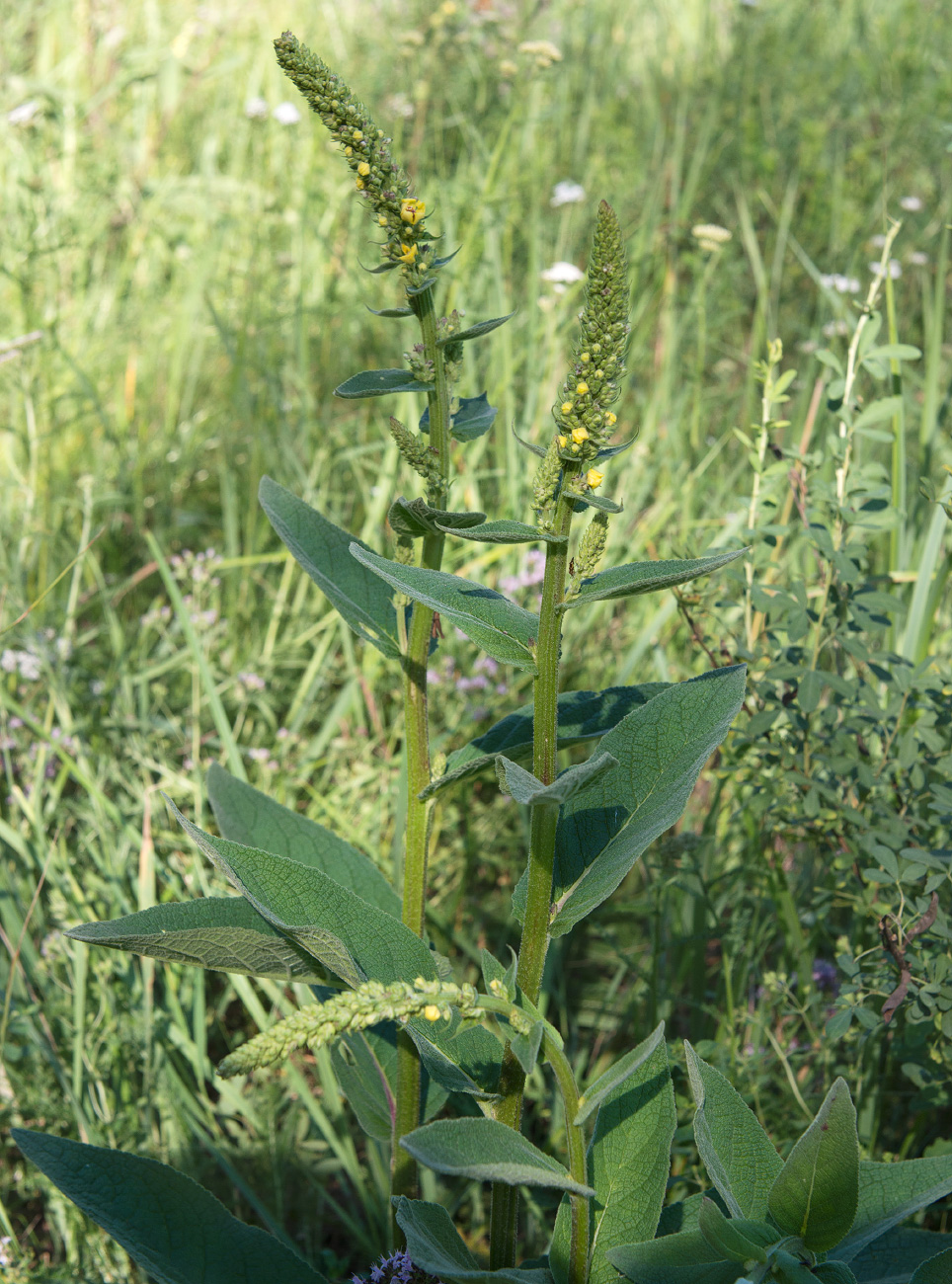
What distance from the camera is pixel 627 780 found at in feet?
3.48

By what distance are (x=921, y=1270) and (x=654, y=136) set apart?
11.7 feet

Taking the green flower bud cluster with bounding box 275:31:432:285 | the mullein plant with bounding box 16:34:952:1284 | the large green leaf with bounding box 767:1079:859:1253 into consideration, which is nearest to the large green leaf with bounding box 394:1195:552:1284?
the mullein plant with bounding box 16:34:952:1284

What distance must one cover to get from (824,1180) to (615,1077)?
0.61 ft

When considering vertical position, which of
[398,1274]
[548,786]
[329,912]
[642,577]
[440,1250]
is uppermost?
[642,577]

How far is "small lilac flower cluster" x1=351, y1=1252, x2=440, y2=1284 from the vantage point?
3.70 feet

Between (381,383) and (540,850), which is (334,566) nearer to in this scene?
(381,383)

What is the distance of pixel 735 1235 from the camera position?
0.89 meters

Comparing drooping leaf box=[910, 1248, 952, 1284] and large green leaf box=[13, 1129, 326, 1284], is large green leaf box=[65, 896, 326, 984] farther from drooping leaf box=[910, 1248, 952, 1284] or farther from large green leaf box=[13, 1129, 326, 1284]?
drooping leaf box=[910, 1248, 952, 1284]

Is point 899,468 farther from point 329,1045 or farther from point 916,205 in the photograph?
point 916,205

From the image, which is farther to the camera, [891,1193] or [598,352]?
[891,1193]

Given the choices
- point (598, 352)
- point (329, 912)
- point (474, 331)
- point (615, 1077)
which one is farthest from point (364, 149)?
point (615, 1077)

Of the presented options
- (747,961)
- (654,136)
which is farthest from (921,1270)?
(654,136)

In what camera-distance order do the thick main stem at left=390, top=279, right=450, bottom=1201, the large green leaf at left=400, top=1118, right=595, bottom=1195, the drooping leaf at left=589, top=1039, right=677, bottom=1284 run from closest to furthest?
the large green leaf at left=400, top=1118, right=595, bottom=1195 → the drooping leaf at left=589, top=1039, right=677, bottom=1284 → the thick main stem at left=390, top=279, right=450, bottom=1201

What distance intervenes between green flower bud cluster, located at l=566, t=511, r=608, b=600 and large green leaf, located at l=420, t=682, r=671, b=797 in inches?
10.0
